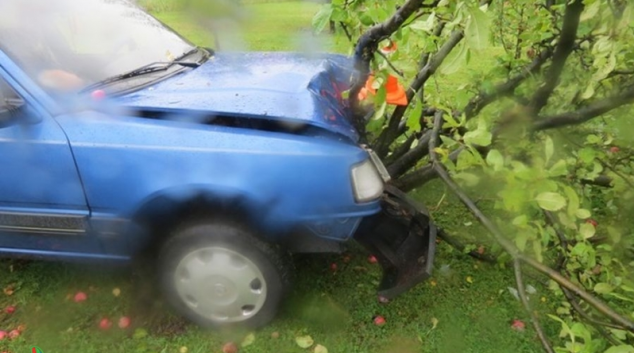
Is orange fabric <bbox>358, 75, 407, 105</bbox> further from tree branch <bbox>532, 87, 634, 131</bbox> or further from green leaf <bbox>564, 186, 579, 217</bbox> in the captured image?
tree branch <bbox>532, 87, 634, 131</bbox>

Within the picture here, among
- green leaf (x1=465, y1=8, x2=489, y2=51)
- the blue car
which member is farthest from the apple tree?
the blue car

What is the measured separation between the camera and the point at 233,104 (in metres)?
2.09

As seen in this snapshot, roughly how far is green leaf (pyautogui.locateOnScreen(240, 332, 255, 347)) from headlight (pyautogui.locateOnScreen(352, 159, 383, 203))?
36.8 inches

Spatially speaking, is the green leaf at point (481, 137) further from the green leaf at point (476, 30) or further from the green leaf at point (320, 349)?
the green leaf at point (320, 349)

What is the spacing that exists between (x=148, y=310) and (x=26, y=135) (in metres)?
1.10

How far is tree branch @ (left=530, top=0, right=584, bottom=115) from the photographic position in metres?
2.12

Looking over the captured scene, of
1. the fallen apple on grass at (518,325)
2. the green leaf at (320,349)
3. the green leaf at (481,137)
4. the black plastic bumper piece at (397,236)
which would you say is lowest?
the green leaf at (320,349)

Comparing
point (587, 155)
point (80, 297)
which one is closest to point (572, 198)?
point (587, 155)

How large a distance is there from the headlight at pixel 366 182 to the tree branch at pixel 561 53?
3.46 ft

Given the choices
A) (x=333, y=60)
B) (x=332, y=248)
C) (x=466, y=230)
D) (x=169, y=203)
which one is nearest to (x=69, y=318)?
(x=169, y=203)

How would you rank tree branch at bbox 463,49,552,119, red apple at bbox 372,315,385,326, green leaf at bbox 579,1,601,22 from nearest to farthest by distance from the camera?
green leaf at bbox 579,1,601,22, red apple at bbox 372,315,385,326, tree branch at bbox 463,49,552,119

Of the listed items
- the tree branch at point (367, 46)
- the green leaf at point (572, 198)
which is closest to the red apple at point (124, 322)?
the tree branch at point (367, 46)

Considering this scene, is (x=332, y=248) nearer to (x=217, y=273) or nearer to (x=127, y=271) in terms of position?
(x=217, y=273)

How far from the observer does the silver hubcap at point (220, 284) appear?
2.31 metres
